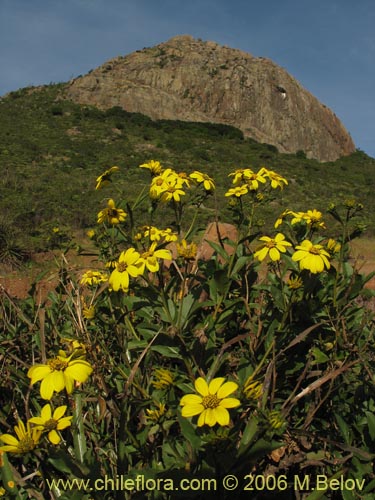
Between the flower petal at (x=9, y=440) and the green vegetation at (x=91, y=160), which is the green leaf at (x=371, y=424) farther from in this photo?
the green vegetation at (x=91, y=160)

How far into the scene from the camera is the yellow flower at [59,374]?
3.74ft

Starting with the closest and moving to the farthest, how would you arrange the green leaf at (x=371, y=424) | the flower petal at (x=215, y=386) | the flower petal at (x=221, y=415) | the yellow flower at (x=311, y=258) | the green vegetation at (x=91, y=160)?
the flower petal at (x=221, y=415) → the flower petal at (x=215, y=386) → the green leaf at (x=371, y=424) → the yellow flower at (x=311, y=258) → the green vegetation at (x=91, y=160)

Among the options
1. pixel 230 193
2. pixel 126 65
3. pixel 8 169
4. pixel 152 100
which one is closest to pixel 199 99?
pixel 152 100

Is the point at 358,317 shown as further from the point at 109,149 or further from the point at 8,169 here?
the point at 109,149

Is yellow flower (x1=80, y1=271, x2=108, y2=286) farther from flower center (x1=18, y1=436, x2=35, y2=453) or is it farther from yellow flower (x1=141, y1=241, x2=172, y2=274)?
flower center (x1=18, y1=436, x2=35, y2=453)

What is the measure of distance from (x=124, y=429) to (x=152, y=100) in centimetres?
4334

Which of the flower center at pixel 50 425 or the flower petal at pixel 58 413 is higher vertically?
the flower petal at pixel 58 413

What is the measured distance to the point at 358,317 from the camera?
212cm

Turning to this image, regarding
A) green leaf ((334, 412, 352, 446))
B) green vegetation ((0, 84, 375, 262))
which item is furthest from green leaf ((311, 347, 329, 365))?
green vegetation ((0, 84, 375, 262))

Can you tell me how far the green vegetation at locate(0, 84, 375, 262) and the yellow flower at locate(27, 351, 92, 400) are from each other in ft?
31.4

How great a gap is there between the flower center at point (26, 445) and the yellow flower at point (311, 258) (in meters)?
1.06

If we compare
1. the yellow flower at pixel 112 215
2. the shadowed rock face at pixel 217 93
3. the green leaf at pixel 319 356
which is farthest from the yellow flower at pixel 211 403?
the shadowed rock face at pixel 217 93

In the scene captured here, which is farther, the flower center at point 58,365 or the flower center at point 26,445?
the flower center at point 58,365

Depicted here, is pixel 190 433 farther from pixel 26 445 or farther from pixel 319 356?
pixel 319 356
